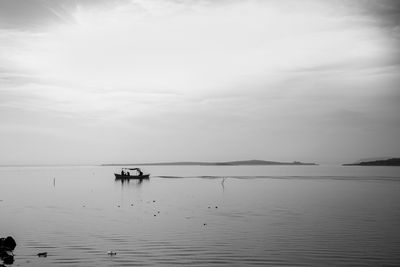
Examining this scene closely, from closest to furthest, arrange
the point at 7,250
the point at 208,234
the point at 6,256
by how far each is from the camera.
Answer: the point at 6,256 < the point at 7,250 < the point at 208,234

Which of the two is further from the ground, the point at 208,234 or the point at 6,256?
the point at 208,234

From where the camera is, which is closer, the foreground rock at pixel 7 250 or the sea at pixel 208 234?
the foreground rock at pixel 7 250

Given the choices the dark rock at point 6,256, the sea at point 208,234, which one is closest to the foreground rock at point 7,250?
the dark rock at point 6,256

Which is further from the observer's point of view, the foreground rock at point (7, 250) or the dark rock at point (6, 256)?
the foreground rock at point (7, 250)

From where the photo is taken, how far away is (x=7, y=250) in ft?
104

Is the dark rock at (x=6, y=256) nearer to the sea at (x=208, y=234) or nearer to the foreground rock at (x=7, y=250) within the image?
the foreground rock at (x=7, y=250)

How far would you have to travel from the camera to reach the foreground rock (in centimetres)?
2959

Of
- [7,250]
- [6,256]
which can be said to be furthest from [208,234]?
[6,256]

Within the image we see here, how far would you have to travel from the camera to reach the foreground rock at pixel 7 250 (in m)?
29.6

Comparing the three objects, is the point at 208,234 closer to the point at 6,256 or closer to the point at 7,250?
the point at 7,250

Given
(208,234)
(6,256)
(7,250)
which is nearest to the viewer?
(6,256)

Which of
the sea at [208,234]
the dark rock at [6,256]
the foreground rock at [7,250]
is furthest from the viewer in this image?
the sea at [208,234]

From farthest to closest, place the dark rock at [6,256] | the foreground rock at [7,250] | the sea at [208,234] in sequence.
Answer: the sea at [208,234] < the foreground rock at [7,250] < the dark rock at [6,256]

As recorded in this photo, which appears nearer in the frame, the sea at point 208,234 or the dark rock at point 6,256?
the dark rock at point 6,256
